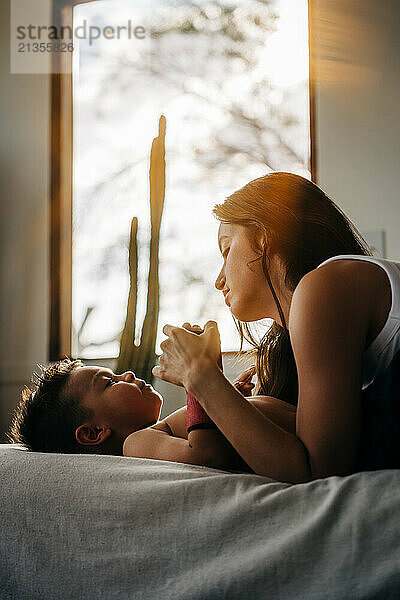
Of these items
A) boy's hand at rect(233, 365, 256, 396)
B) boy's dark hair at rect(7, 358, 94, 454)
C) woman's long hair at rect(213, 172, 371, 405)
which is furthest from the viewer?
boy's hand at rect(233, 365, 256, 396)

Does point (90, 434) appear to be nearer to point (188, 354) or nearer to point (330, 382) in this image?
point (188, 354)

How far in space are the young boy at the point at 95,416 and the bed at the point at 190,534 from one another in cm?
27

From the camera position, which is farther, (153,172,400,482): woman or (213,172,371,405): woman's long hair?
(213,172,371,405): woman's long hair

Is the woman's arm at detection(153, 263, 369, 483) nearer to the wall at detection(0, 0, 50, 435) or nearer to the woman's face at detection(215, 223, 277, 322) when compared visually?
the woman's face at detection(215, 223, 277, 322)

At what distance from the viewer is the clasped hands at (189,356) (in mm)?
1047

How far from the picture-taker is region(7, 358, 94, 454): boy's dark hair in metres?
1.32

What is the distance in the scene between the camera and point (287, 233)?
4.00 ft

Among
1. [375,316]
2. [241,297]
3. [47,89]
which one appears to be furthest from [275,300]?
[47,89]

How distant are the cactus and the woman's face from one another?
1.81 m

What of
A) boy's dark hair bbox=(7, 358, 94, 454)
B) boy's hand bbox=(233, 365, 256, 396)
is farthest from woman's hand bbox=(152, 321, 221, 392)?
boy's hand bbox=(233, 365, 256, 396)

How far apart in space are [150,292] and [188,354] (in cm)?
216

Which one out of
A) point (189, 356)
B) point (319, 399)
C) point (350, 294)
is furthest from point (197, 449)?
point (350, 294)

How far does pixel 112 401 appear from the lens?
52.9 inches

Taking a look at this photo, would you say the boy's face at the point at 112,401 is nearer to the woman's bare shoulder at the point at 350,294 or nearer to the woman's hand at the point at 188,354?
the woman's hand at the point at 188,354
